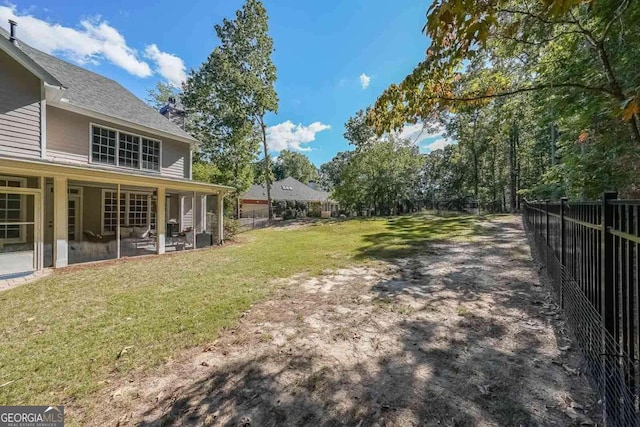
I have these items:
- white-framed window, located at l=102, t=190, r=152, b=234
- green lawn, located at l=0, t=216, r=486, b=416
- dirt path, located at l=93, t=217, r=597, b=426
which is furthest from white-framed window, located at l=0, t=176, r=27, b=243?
dirt path, located at l=93, t=217, r=597, b=426

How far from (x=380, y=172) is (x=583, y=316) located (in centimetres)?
2754

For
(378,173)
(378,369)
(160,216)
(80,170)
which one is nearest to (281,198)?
Result: (378,173)

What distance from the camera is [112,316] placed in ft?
14.9

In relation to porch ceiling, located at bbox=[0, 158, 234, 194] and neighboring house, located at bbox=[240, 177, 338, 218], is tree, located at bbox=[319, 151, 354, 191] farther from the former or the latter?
porch ceiling, located at bbox=[0, 158, 234, 194]

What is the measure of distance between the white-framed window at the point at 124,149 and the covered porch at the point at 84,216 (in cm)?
105

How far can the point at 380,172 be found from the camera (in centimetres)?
2970

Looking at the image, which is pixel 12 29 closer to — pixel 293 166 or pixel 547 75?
pixel 547 75

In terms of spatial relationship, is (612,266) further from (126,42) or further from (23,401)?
(126,42)

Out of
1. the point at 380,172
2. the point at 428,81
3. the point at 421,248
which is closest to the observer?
the point at 428,81

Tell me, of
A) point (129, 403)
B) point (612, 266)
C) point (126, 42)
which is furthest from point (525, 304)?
point (126, 42)

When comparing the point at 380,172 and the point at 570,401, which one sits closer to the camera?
the point at 570,401

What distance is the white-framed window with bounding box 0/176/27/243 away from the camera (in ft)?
27.2

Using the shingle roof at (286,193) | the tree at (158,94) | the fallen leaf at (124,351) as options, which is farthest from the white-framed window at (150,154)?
the tree at (158,94)

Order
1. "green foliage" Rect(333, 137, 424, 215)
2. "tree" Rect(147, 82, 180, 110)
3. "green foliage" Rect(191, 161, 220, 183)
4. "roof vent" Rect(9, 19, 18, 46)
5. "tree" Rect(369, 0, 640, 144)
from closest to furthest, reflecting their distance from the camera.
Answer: "tree" Rect(369, 0, 640, 144) < "roof vent" Rect(9, 19, 18, 46) < "green foliage" Rect(191, 161, 220, 183) < "green foliage" Rect(333, 137, 424, 215) < "tree" Rect(147, 82, 180, 110)
